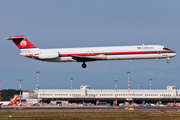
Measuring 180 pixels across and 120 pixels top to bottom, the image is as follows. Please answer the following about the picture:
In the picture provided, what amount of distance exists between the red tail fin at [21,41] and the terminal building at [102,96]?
→ 64360mm

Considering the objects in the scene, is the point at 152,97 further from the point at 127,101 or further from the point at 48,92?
the point at 48,92

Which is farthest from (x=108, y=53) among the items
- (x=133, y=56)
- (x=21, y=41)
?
(x=21, y=41)

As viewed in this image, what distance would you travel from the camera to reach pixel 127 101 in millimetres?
122000

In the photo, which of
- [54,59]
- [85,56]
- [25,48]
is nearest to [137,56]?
[85,56]

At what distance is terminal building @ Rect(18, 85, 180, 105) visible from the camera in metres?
123

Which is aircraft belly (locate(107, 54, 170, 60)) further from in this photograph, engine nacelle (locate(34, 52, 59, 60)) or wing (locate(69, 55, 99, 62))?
engine nacelle (locate(34, 52, 59, 60))

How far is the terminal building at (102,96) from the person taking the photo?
402ft

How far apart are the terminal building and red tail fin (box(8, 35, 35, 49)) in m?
64.4

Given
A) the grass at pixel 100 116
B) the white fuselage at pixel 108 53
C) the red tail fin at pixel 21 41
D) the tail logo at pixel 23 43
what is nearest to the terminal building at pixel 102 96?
the red tail fin at pixel 21 41

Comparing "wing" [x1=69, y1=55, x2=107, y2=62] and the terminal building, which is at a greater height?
"wing" [x1=69, y1=55, x2=107, y2=62]

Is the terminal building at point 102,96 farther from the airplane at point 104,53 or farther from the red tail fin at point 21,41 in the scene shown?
the airplane at point 104,53

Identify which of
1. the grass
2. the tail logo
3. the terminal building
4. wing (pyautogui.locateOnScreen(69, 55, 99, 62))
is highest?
the tail logo

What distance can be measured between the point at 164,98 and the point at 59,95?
44072 millimetres

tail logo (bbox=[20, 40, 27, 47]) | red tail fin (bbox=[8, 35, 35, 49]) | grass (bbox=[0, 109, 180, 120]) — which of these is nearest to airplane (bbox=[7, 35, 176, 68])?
red tail fin (bbox=[8, 35, 35, 49])
